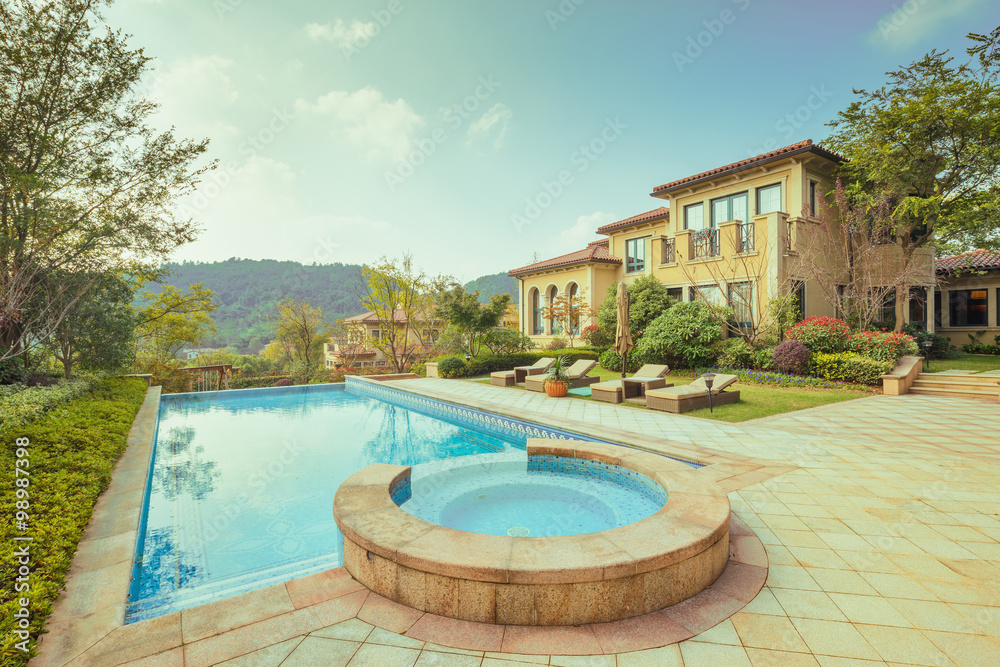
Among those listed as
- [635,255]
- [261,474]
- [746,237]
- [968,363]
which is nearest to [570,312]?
[635,255]

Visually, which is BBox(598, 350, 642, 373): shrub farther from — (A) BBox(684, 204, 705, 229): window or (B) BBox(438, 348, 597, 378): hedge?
(A) BBox(684, 204, 705, 229): window

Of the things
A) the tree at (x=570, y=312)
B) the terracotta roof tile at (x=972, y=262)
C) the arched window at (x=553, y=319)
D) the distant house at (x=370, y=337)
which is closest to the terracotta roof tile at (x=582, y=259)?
the arched window at (x=553, y=319)

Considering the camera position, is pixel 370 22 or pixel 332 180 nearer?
pixel 370 22

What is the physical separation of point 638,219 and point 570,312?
5316 millimetres

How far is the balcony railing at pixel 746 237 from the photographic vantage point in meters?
14.8

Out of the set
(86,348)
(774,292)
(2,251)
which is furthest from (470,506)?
(774,292)

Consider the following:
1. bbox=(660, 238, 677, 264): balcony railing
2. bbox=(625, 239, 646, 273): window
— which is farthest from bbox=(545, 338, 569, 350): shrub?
bbox=(660, 238, 677, 264): balcony railing

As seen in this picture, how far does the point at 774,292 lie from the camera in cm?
Answer: 1404

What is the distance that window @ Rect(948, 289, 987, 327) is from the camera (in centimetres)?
1730

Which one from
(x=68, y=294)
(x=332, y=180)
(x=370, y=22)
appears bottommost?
(x=68, y=294)

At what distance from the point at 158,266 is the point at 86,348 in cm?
256

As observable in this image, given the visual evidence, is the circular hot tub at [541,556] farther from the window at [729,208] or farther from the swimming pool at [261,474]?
the window at [729,208]

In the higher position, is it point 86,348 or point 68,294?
point 68,294

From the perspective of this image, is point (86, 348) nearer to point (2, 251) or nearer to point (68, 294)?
point (68, 294)
